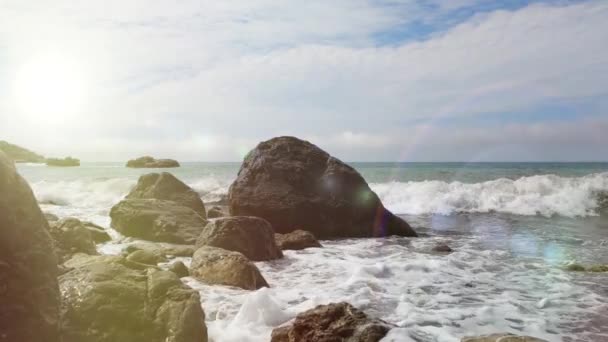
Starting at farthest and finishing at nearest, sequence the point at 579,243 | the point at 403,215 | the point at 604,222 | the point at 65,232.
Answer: the point at 403,215, the point at 604,222, the point at 579,243, the point at 65,232

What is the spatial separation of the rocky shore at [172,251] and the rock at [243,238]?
0.08 feet

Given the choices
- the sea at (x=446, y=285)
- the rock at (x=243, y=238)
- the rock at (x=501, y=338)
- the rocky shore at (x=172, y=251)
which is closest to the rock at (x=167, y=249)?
the rocky shore at (x=172, y=251)

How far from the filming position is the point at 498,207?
22406mm

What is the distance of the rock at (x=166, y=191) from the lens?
15.2 m

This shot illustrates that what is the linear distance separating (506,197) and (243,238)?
18209 millimetres

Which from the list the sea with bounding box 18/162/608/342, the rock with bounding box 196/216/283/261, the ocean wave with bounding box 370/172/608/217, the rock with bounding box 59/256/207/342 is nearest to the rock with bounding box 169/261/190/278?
the sea with bounding box 18/162/608/342

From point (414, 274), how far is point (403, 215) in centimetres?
1224

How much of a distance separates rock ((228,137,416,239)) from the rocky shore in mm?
33

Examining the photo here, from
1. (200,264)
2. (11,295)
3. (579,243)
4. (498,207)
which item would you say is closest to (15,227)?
(11,295)

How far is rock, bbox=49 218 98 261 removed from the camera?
26.5 ft

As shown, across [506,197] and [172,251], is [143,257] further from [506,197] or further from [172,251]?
[506,197]

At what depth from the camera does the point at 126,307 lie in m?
5.02

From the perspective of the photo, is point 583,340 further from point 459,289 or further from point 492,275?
point 492,275

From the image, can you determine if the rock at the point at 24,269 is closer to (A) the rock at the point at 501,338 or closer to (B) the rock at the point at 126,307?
(B) the rock at the point at 126,307
